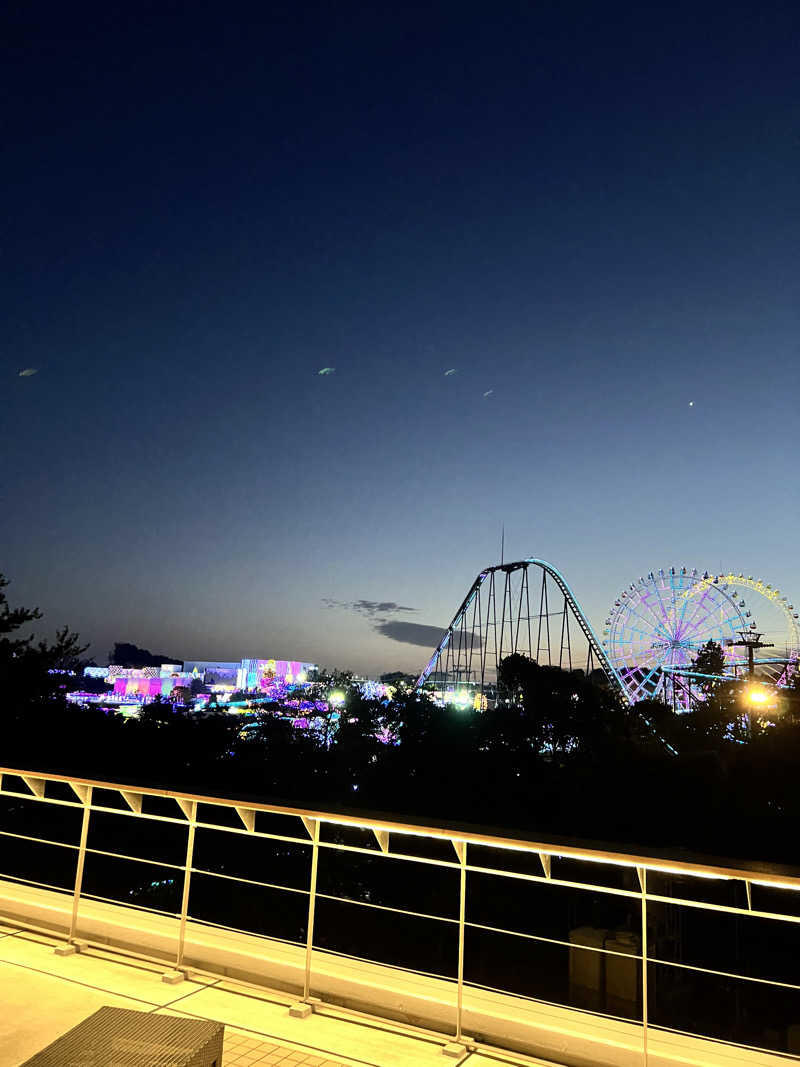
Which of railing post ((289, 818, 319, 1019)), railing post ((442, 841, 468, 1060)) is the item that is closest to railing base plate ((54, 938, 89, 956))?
railing post ((289, 818, 319, 1019))

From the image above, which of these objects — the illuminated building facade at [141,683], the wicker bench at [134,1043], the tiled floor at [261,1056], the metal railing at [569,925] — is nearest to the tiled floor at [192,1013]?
the tiled floor at [261,1056]

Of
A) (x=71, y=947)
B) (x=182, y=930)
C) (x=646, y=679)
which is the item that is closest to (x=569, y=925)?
(x=71, y=947)

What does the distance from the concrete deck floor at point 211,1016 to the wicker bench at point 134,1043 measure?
69 cm

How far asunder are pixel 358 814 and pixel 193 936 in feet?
3.68

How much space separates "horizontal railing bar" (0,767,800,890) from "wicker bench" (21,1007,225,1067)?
0.87 metres

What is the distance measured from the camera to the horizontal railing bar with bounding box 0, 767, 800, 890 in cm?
227

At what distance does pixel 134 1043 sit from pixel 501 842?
1273mm

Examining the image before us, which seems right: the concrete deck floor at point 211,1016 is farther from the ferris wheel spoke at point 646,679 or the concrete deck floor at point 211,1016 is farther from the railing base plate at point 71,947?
the ferris wheel spoke at point 646,679

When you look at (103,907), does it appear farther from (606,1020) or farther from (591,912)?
(591,912)

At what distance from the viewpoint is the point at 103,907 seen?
12.5 feet

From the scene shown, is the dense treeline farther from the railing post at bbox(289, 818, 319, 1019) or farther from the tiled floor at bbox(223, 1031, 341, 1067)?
the tiled floor at bbox(223, 1031, 341, 1067)

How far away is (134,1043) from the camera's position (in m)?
1.84

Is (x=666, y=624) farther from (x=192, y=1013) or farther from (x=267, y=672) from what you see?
(x=267, y=672)

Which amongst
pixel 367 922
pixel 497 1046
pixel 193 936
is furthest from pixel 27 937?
→ pixel 367 922
